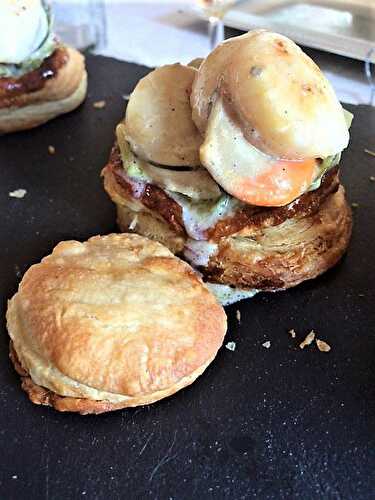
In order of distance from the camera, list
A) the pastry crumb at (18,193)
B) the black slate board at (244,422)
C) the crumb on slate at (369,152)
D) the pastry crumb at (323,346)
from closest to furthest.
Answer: the black slate board at (244,422) → the pastry crumb at (323,346) → the pastry crumb at (18,193) → the crumb on slate at (369,152)

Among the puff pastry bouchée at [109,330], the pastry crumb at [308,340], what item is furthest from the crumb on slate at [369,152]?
the puff pastry bouchée at [109,330]

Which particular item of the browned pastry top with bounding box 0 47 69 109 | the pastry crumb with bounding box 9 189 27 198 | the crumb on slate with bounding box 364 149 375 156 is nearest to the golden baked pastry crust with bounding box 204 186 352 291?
the crumb on slate with bounding box 364 149 375 156

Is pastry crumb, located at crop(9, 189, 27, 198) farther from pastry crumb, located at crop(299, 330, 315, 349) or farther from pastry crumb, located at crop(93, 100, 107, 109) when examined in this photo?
pastry crumb, located at crop(299, 330, 315, 349)

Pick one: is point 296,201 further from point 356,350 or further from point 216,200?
point 356,350

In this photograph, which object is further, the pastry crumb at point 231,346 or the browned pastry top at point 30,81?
the browned pastry top at point 30,81

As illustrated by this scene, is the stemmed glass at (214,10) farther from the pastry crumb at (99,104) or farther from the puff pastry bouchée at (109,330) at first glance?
the puff pastry bouchée at (109,330)

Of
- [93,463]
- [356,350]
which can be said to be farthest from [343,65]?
[93,463]
